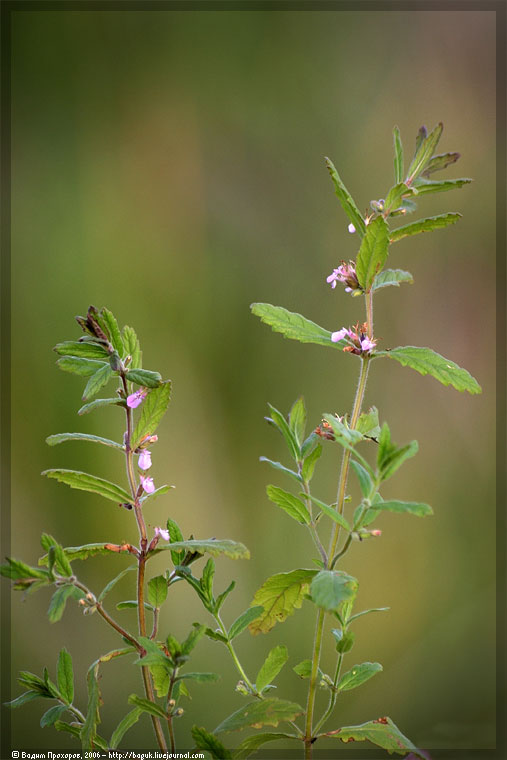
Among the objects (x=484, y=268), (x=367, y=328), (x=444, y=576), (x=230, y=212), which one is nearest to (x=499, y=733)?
(x=444, y=576)

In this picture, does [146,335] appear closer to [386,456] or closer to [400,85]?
[400,85]

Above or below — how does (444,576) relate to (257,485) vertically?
below

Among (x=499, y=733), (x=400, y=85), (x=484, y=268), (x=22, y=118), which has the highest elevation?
(x=400, y=85)

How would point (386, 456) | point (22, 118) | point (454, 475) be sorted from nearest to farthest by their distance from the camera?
1. point (386, 456)
2. point (22, 118)
3. point (454, 475)

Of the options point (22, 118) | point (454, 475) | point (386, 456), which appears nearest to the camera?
point (386, 456)

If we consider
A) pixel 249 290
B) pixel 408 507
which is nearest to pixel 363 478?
pixel 408 507

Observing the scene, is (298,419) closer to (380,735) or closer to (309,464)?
(309,464)
